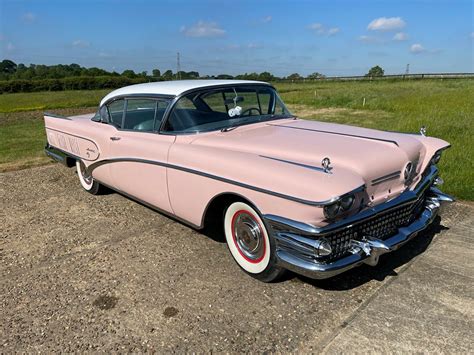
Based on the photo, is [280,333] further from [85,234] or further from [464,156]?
[464,156]

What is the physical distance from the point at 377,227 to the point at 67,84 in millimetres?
48801

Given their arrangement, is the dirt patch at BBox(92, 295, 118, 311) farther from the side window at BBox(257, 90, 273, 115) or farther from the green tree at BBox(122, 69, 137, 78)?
the green tree at BBox(122, 69, 137, 78)

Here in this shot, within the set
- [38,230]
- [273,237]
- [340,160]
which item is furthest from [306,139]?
[38,230]

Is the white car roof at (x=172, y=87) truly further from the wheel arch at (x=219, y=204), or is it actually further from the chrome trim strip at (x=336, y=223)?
the chrome trim strip at (x=336, y=223)

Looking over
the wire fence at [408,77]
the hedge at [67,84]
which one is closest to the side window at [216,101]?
the hedge at [67,84]

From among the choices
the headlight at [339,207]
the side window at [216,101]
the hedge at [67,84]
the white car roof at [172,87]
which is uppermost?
the white car roof at [172,87]

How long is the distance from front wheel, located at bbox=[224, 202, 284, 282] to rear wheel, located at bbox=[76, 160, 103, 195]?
8.85ft

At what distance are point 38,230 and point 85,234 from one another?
0.59 metres

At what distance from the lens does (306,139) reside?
340 cm

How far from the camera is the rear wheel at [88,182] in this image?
519 centimetres

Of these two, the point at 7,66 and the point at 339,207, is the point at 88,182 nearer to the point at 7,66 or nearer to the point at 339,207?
the point at 339,207

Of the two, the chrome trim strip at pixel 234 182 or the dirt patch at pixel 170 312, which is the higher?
the chrome trim strip at pixel 234 182

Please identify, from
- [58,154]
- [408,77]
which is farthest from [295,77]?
[58,154]

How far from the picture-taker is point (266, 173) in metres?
2.71
